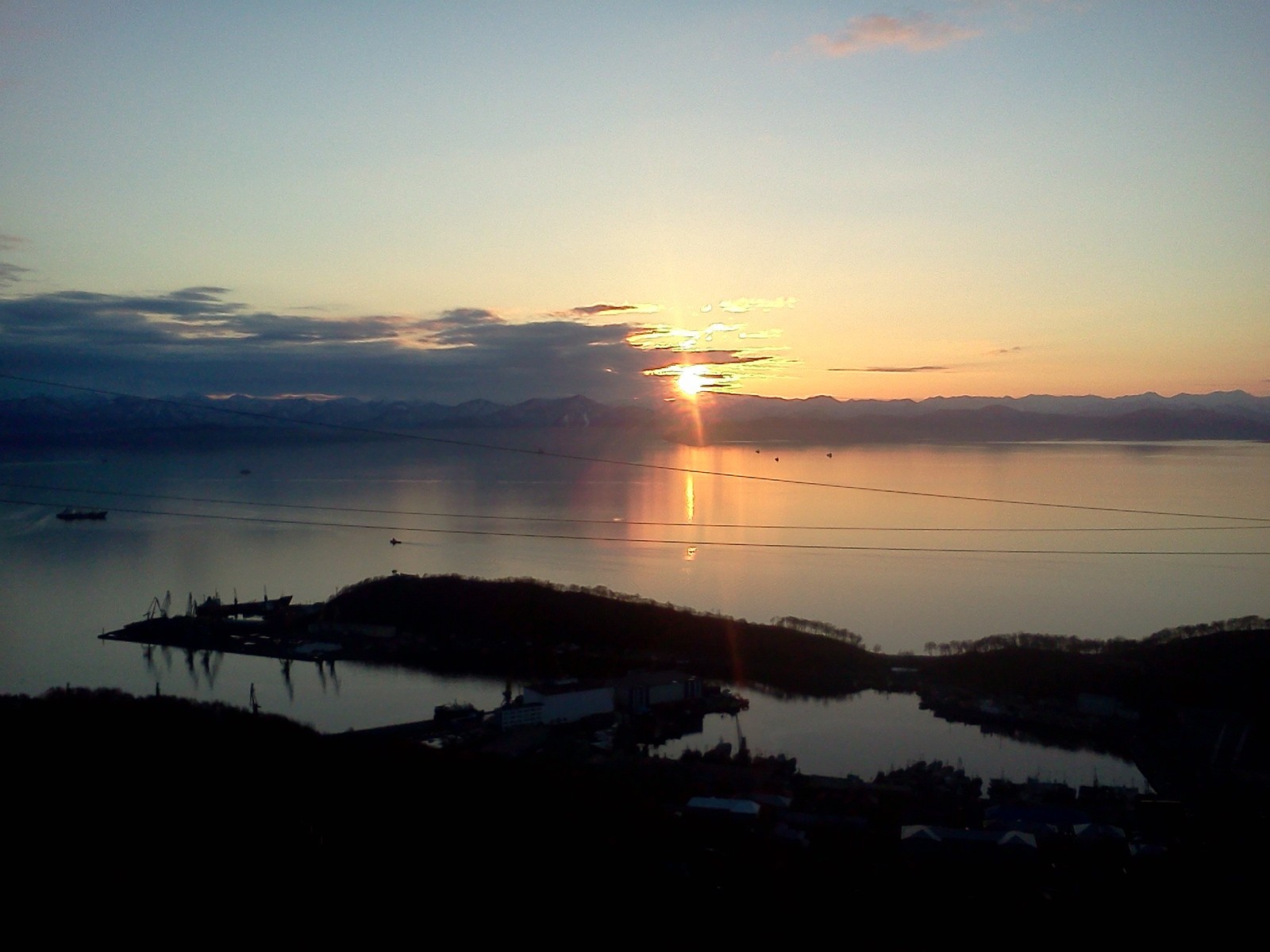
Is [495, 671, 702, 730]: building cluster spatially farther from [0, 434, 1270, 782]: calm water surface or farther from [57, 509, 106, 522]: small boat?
[57, 509, 106, 522]: small boat

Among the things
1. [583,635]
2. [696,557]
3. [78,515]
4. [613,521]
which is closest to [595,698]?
[583,635]

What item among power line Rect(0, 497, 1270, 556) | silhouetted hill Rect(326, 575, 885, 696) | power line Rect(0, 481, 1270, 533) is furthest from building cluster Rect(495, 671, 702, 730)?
power line Rect(0, 481, 1270, 533)

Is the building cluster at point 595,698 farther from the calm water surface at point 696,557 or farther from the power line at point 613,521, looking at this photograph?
the power line at point 613,521

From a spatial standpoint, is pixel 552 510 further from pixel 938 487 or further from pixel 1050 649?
pixel 1050 649

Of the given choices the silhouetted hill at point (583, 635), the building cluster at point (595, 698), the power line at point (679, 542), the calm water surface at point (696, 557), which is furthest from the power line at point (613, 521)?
the building cluster at point (595, 698)

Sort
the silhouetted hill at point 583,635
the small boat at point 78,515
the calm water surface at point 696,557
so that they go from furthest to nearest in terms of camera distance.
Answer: the small boat at point 78,515 < the silhouetted hill at point 583,635 < the calm water surface at point 696,557

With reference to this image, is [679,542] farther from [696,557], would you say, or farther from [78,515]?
[78,515]
